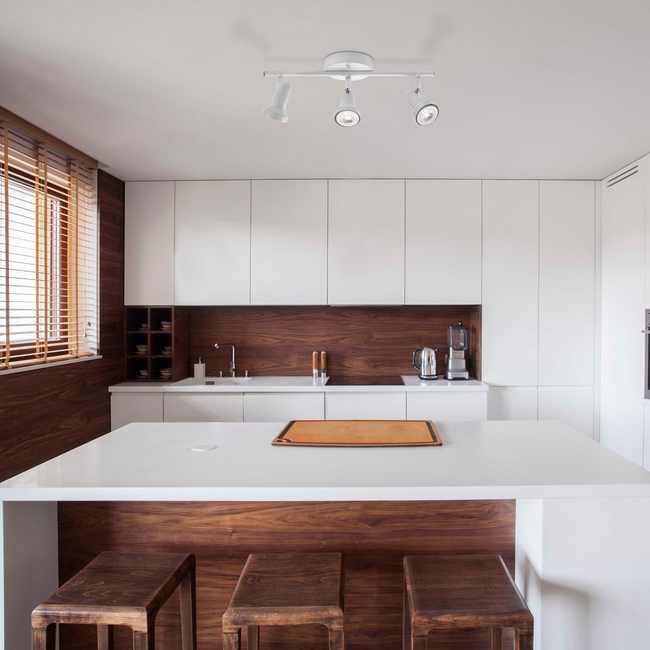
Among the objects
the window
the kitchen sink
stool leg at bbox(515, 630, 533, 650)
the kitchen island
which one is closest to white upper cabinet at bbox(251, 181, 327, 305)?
the kitchen sink

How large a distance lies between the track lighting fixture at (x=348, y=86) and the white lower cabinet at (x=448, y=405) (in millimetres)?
2030

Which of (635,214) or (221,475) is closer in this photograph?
(221,475)

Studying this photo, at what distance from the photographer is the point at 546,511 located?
4.29 feet

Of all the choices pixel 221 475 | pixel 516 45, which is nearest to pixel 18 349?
pixel 221 475

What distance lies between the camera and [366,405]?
3.32 m

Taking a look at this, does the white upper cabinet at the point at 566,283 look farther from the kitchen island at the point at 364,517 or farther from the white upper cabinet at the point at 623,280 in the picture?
the kitchen island at the point at 364,517

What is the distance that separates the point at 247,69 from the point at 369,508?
5.69ft

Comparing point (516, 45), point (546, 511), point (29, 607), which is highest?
point (516, 45)

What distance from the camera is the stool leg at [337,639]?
1.16 metres

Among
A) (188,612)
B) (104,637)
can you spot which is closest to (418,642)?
(188,612)

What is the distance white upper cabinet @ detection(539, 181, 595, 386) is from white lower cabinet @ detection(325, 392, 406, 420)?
1.08 metres

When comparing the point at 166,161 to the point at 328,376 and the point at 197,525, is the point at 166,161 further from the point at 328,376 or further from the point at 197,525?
the point at 197,525

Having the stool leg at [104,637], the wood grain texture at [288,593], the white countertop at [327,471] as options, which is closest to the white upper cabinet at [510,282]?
the white countertop at [327,471]

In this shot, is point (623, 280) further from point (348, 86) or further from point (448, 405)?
point (348, 86)
